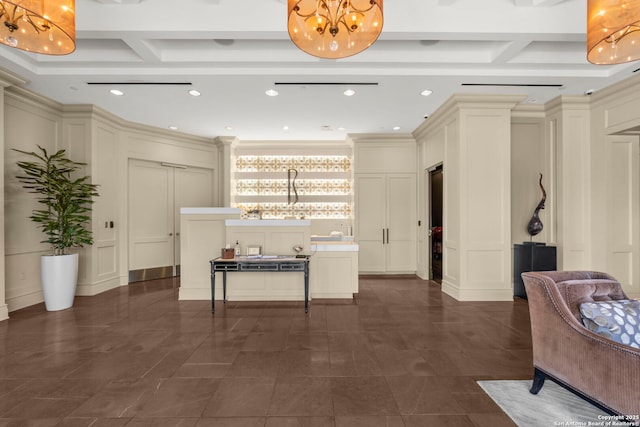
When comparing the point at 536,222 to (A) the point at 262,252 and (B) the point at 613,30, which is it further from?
(A) the point at 262,252

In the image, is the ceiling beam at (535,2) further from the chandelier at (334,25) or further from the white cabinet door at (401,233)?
the white cabinet door at (401,233)

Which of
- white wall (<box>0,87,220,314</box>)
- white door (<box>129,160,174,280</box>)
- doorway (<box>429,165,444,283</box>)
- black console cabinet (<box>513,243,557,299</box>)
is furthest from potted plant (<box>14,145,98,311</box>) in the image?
black console cabinet (<box>513,243,557,299</box>)

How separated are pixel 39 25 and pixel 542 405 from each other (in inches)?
182

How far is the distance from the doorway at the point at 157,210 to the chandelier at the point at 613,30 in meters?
7.17

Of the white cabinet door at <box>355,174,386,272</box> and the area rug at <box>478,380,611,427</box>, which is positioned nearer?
the area rug at <box>478,380,611,427</box>

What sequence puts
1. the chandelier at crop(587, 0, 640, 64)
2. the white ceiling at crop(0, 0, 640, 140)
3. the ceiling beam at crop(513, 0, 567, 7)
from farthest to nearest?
the white ceiling at crop(0, 0, 640, 140) < the ceiling beam at crop(513, 0, 567, 7) < the chandelier at crop(587, 0, 640, 64)

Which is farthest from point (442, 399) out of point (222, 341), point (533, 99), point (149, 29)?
point (533, 99)

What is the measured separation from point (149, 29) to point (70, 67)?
1.76 m

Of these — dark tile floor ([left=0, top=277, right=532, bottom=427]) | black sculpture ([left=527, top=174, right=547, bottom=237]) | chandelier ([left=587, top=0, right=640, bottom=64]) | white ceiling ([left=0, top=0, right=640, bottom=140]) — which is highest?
white ceiling ([left=0, top=0, right=640, bottom=140])

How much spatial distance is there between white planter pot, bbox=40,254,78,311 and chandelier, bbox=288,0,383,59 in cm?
487

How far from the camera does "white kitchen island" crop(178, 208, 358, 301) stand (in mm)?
4984

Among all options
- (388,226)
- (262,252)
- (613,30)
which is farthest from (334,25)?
(388,226)

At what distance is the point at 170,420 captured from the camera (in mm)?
2102

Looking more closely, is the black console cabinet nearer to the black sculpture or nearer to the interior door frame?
→ the black sculpture
